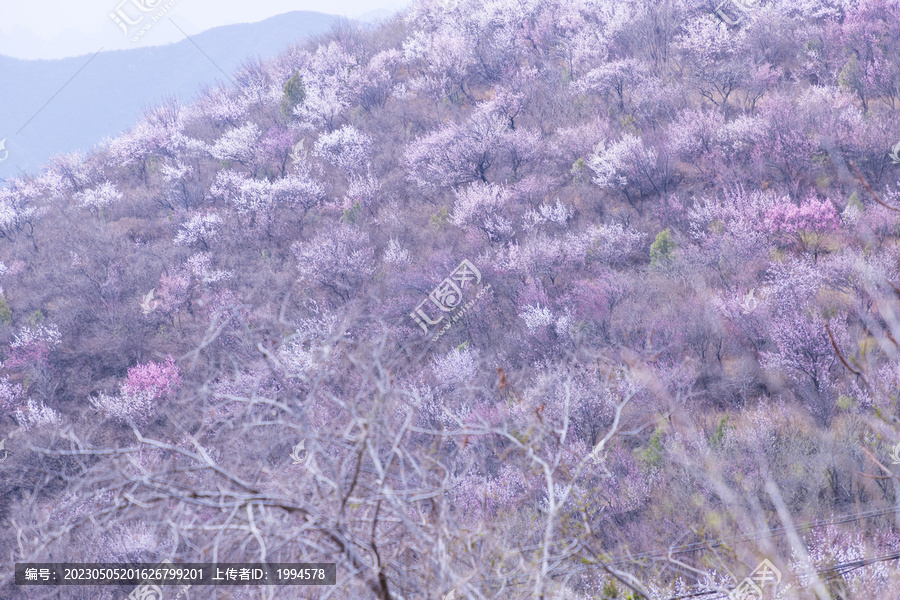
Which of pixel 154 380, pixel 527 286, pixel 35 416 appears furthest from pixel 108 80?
pixel 527 286

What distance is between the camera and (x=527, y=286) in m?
20.6

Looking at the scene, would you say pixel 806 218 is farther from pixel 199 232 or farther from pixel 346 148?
pixel 199 232

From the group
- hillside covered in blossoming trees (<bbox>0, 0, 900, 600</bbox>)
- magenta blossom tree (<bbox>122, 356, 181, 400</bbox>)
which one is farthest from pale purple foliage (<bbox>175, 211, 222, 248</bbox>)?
magenta blossom tree (<bbox>122, 356, 181, 400</bbox>)

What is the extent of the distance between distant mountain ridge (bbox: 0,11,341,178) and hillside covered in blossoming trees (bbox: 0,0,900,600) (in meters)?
30.4

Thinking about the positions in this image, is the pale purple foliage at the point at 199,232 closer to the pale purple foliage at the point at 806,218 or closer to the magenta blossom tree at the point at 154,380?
the magenta blossom tree at the point at 154,380

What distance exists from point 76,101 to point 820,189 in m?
80.7

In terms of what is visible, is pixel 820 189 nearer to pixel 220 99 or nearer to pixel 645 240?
pixel 645 240

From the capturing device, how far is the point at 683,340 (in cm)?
1633

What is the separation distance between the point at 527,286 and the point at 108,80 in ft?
247

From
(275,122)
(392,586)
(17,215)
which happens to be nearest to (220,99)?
(275,122)

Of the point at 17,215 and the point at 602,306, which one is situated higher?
the point at 17,215

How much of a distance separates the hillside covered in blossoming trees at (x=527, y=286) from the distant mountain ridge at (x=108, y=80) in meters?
30.4

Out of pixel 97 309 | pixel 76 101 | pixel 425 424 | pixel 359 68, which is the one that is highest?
pixel 76 101

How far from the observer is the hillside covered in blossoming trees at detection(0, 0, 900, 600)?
32.7ft
